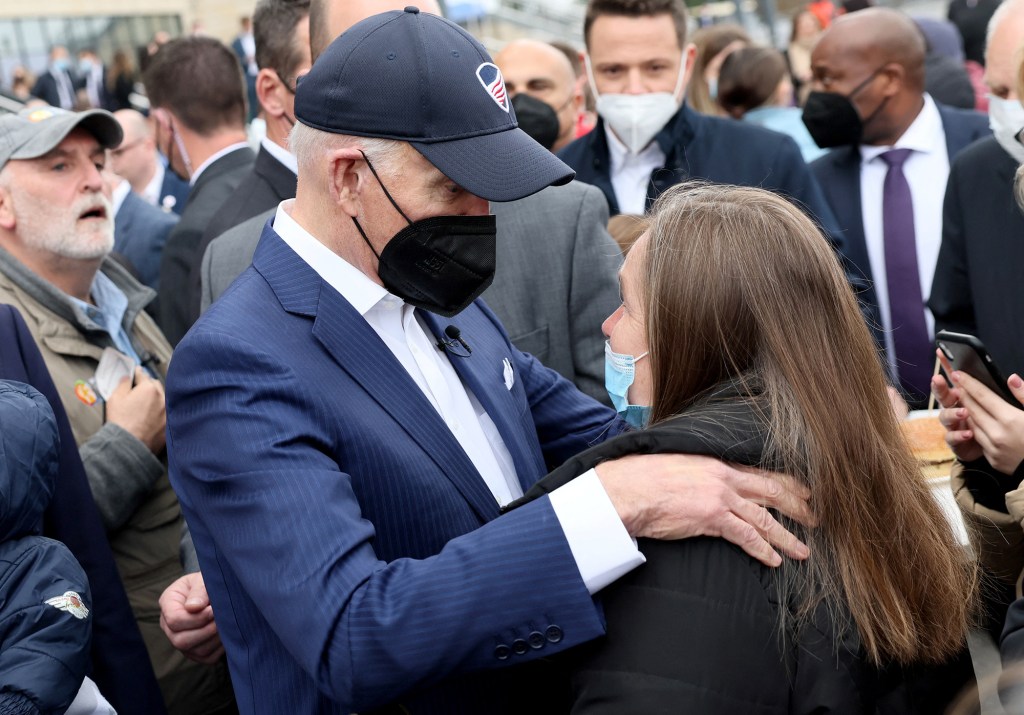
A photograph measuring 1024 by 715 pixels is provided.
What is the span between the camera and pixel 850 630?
5.39ft

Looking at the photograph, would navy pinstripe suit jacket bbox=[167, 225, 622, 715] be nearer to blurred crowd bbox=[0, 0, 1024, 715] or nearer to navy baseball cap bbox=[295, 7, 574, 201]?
blurred crowd bbox=[0, 0, 1024, 715]

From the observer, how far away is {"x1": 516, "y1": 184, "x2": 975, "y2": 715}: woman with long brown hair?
5.19ft

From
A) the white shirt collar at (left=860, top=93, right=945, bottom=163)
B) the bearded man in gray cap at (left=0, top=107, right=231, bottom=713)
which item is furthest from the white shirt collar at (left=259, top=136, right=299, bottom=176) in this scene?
the white shirt collar at (left=860, top=93, right=945, bottom=163)

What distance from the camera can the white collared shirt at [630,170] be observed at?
434 centimetres

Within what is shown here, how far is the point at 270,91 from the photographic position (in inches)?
140

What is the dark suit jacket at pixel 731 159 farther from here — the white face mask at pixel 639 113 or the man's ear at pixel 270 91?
the man's ear at pixel 270 91

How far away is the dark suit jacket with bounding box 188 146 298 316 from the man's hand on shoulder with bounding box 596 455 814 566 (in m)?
2.00

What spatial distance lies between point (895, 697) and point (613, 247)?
5.27ft

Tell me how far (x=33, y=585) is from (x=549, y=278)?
1.49 metres

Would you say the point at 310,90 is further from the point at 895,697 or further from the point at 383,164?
the point at 895,697

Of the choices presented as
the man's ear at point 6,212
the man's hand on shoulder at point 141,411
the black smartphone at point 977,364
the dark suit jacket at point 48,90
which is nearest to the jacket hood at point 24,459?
the man's hand on shoulder at point 141,411

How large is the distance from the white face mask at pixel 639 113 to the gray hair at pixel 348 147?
247 centimetres

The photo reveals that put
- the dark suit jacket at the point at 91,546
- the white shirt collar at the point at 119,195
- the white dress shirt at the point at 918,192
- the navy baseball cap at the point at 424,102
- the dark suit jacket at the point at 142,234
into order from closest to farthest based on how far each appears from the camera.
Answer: the navy baseball cap at the point at 424,102
the dark suit jacket at the point at 91,546
the white dress shirt at the point at 918,192
the dark suit jacket at the point at 142,234
the white shirt collar at the point at 119,195

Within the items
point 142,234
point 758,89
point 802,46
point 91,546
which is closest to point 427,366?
point 91,546
